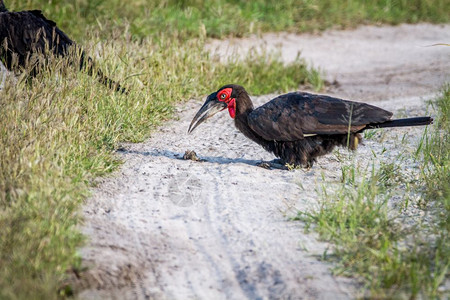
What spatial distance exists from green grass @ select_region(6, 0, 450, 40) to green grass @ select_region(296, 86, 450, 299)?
4.18m

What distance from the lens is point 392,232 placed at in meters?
3.66

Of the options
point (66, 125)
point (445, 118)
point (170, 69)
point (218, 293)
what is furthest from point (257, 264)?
point (170, 69)

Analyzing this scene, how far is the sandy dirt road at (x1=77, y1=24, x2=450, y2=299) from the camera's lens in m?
3.20

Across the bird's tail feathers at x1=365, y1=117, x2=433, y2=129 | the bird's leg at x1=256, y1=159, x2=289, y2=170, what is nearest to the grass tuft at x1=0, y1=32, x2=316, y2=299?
the bird's leg at x1=256, y1=159, x2=289, y2=170

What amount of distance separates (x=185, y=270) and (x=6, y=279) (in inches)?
37.9

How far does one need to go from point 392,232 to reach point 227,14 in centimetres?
728

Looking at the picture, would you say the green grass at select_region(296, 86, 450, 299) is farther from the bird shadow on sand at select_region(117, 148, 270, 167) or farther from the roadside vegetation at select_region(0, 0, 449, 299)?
the roadside vegetation at select_region(0, 0, 449, 299)

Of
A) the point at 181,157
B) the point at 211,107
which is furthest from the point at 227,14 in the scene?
the point at 181,157

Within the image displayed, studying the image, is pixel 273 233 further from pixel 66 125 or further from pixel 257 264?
pixel 66 125

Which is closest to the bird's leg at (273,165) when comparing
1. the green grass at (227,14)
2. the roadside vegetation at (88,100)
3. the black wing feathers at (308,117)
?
the black wing feathers at (308,117)

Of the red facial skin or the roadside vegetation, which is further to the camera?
the red facial skin

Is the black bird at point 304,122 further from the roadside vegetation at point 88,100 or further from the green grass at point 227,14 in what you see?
the green grass at point 227,14

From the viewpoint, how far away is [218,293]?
3.16 m

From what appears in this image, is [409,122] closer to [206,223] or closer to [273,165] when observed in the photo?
[273,165]
